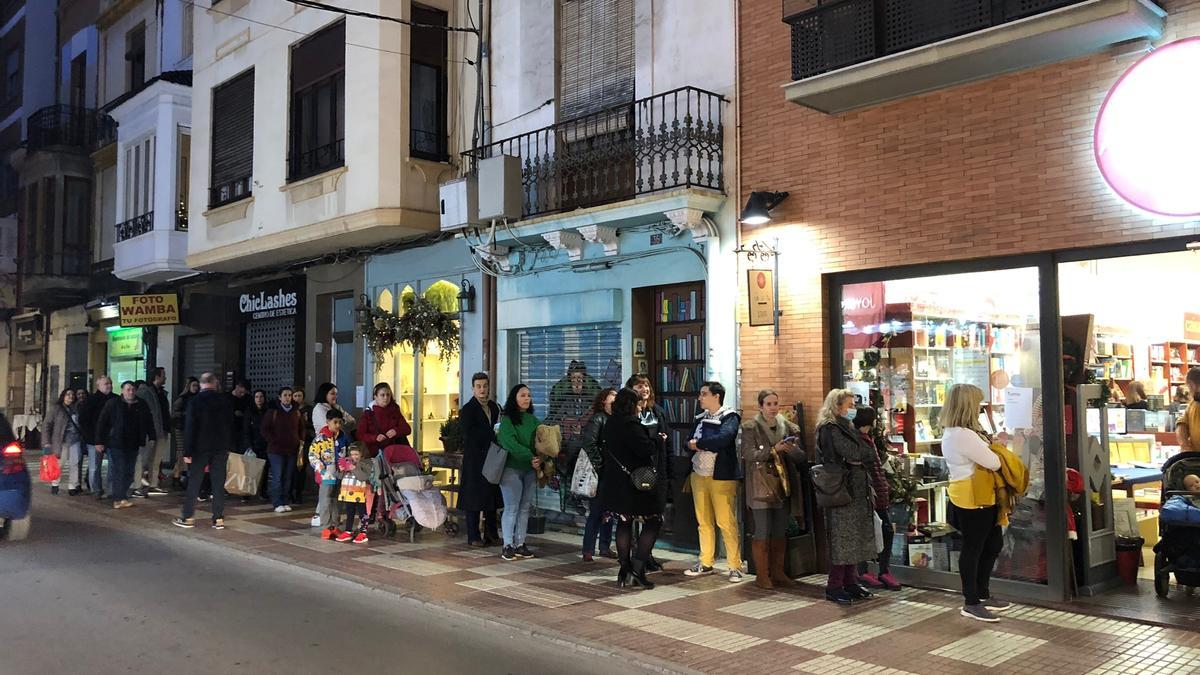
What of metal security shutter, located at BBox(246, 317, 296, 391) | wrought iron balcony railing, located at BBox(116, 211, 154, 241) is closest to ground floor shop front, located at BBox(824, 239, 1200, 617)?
metal security shutter, located at BBox(246, 317, 296, 391)

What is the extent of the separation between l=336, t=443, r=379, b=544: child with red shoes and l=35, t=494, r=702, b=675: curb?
1.18 metres

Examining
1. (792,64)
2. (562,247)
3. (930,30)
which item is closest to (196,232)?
(562,247)

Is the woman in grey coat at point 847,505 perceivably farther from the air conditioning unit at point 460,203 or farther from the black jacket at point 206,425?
the black jacket at point 206,425

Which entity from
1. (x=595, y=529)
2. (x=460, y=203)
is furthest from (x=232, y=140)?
(x=595, y=529)

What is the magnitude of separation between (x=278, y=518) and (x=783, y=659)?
9282 millimetres

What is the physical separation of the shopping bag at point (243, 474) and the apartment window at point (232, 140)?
5.22 metres

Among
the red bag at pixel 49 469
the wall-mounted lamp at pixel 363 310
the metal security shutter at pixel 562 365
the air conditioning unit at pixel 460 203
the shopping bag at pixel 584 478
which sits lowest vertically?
the red bag at pixel 49 469

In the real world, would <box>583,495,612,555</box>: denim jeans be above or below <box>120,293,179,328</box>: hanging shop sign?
below

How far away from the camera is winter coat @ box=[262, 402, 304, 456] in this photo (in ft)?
47.1

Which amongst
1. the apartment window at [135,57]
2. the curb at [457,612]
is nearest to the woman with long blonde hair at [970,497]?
the curb at [457,612]

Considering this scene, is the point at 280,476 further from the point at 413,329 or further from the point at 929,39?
the point at 929,39

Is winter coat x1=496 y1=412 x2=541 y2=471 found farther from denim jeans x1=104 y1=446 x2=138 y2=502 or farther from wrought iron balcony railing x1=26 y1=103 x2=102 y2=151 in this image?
wrought iron balcony railing x1=26 y1=103 x2=102 y2=151

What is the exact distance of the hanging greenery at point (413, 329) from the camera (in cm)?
1463

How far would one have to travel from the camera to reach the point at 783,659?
643cm
